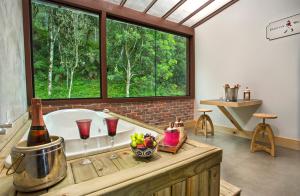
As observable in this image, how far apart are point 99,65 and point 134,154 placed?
8.14 ft

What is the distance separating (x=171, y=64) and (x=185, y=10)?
1187 millimetres

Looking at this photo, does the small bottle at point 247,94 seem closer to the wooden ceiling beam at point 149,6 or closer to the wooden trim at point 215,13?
the wooden trim at point 215,13

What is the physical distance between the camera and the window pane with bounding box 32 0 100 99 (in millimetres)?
2674

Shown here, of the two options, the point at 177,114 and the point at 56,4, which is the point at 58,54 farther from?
the point at 177,114

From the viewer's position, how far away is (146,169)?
0.76m

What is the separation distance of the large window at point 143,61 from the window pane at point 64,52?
0.33 metres

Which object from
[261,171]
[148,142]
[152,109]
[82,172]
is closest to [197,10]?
[152,109]

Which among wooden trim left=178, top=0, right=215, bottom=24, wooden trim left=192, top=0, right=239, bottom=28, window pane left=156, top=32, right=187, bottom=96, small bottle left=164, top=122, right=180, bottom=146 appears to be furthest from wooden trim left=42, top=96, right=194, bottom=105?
small bottle left=164, top=122, right=180, bottom=146

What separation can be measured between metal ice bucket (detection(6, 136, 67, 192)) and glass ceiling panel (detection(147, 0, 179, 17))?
3.24 m

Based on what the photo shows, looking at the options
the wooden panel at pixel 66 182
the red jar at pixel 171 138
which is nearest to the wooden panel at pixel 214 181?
the red jar at pixel 171 138

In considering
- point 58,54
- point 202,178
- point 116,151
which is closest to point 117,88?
point 58,54

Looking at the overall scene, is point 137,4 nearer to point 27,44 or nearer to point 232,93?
point 27,44

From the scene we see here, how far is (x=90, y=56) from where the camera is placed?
3.06 m

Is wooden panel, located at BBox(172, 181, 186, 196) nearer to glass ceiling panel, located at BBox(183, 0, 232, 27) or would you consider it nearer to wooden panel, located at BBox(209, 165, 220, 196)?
wooden panel, located at BBox(209, 165, 220, 196)
